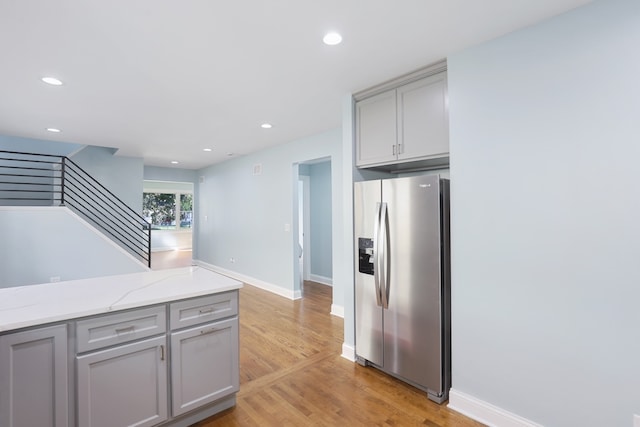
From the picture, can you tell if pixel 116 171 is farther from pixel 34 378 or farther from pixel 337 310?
pixel 34 378

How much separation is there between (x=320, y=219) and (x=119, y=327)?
4.71m

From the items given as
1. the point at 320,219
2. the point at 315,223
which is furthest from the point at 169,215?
the point at 320,219

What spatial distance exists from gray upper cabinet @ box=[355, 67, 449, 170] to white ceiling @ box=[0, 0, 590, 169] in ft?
0.58

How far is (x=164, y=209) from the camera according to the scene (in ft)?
40.7

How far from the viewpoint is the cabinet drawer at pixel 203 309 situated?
2.00 metres

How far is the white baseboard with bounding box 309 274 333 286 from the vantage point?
20.6ft

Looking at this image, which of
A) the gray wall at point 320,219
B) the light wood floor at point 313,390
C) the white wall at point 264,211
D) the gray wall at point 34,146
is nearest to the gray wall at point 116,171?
the gray wall at point 34,146

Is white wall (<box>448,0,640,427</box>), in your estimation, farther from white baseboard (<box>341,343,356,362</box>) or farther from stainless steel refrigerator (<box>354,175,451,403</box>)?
white baseboard (<box>341,343,356,362</box>)

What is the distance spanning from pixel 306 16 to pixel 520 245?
6.47 feet

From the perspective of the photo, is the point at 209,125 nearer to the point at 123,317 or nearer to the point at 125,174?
the point at 123,317

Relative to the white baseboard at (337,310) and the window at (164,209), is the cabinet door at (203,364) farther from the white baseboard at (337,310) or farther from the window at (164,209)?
the window at (164,209)

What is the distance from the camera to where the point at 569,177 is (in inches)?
71.7

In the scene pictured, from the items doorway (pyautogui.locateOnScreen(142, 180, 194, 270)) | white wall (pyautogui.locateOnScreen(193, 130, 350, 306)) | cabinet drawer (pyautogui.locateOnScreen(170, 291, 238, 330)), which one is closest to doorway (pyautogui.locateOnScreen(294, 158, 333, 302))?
white wall (pyautogui.locateOnScreen(193, 130, 350, 306))

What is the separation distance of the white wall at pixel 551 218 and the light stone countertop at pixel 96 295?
182 centimetres
